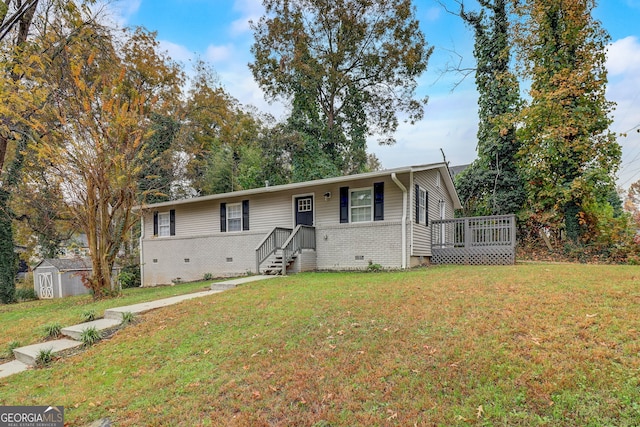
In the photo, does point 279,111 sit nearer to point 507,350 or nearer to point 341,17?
point 341,17

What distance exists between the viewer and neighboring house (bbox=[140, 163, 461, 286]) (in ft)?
35.9

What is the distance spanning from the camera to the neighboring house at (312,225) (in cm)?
1095

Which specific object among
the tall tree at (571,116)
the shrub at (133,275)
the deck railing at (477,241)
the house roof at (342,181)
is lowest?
the shrub at (133,275)

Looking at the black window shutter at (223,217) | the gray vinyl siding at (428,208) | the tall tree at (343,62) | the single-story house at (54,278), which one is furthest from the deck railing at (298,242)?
the single-story house at (54,278)

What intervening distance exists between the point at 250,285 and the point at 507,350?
662cm

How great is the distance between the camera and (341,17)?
20.6m

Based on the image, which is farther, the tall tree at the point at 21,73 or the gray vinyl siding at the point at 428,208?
the gray vinyl siding at the point at 428,208

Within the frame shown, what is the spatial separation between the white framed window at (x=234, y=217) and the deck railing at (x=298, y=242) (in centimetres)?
309

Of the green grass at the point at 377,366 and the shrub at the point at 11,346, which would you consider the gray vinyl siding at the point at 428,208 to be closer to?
the green grass at the point at 377,366

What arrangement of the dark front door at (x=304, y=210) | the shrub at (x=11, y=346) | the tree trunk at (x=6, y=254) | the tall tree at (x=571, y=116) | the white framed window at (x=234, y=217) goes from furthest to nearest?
the tree trunk at (x=6, y=254) → the white framed window at (x=234, y=217) → the tall tree at (x=571, y=116) → the dark front door at (x=304, y=210) → the shrub at (x=11, y=346)

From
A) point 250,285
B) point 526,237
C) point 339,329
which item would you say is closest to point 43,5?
point 250,285

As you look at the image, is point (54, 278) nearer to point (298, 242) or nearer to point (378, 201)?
point (298, 242)

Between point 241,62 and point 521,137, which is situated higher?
point 241,62

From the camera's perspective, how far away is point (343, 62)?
21688 millimetres
